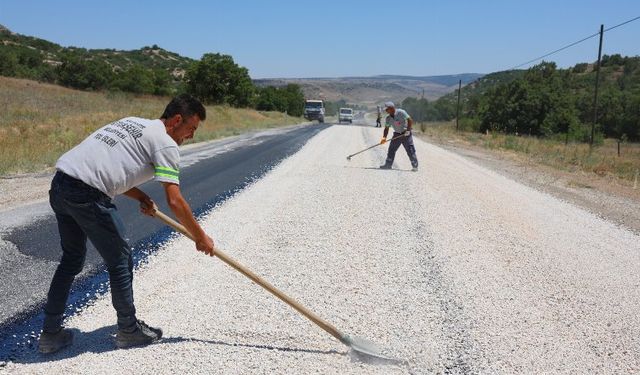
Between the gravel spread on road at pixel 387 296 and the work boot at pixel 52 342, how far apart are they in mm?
55

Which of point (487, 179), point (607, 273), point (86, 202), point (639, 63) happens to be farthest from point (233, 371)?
point (639, 63)

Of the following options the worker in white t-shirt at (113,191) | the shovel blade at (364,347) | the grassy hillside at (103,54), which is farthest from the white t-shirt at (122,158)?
the grassy hillside at (103,54)

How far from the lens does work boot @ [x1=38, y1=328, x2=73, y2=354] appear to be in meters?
3.44

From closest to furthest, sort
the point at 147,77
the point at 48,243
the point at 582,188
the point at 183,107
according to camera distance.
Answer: the point at 183,107 → the point at 48,243 → the point at 582,188 → the point at 147,77

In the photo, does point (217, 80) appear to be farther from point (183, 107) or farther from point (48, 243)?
point (183, 107)

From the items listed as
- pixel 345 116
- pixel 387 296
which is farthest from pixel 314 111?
pixel 387 296

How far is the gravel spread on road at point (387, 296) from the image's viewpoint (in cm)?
354

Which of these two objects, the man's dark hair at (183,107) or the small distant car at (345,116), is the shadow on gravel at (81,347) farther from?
the small distant car at (345,116)

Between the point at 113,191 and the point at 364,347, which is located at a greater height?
the point at 113,191

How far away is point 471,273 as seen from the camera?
5.31 m

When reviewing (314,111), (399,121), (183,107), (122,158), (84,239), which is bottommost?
(314,111)

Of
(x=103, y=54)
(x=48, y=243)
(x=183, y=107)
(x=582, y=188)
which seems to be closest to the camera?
(x=183, y=107)

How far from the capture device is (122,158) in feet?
10.6

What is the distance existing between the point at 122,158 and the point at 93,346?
127cm
